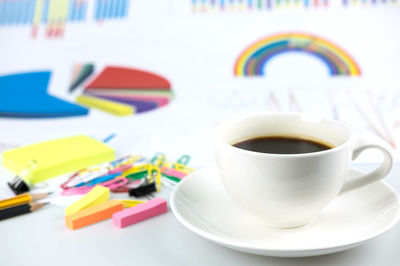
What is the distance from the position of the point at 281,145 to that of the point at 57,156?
408mm

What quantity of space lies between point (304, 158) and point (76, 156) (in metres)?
0.45

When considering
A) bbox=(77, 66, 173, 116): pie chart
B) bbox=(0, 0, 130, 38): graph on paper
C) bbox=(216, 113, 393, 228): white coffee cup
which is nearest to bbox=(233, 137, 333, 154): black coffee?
bbox=(216, 113, 393, 228): white coffee cup

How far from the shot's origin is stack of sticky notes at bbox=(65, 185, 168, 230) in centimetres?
65

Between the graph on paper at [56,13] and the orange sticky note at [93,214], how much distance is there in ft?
3.41

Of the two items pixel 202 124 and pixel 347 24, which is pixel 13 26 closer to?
pixel 202 124

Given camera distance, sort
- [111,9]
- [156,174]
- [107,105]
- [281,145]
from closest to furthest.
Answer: [281,145] → [156,174] → [107,105] → [111,9]

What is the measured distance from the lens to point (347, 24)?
152 cm

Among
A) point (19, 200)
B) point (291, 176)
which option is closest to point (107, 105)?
point (19, 200)

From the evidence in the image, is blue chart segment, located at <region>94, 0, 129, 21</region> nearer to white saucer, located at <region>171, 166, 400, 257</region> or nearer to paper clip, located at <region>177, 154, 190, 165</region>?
paper clip, located at <region>177, 154, 190, 165</region>

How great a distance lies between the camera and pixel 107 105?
119 centimetres

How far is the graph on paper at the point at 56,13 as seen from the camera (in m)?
1.62

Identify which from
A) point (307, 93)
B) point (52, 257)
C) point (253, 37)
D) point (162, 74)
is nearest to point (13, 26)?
point (162, 74)

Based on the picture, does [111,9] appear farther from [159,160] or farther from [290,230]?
[290,230]

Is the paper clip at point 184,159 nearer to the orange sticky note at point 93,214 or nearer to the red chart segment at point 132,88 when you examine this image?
the orange sticky note at point 93,214
